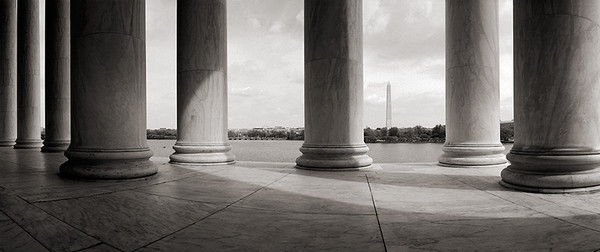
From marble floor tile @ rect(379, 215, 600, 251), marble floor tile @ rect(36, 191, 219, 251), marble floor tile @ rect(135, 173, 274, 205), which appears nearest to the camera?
marble floor tile @ rect(379, 215, 600, 251)

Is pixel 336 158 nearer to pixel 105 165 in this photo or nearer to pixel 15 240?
pixel 105 165

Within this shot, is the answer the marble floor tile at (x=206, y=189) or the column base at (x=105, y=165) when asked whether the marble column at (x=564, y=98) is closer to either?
the marble floor tile at (x=206, y=189)

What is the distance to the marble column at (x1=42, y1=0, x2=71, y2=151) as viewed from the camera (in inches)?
6491

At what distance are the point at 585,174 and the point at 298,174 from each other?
57061mm

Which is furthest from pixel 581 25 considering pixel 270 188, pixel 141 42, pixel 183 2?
pixel 183 2

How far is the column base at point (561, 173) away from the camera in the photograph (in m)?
61.3

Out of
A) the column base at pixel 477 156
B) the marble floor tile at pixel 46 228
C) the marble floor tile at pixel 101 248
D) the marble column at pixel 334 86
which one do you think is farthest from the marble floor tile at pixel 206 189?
the column base at pixel 477 156

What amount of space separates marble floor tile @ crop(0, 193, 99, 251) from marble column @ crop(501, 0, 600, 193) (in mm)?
68077

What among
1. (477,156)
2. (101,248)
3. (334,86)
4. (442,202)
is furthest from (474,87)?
(101,248)

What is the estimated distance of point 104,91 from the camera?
2965 inches

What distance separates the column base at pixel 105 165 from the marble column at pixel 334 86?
146 feet

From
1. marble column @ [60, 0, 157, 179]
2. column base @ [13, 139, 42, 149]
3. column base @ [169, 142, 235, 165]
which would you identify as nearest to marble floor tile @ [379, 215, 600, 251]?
marble column @ [60, 0, 157, 179]

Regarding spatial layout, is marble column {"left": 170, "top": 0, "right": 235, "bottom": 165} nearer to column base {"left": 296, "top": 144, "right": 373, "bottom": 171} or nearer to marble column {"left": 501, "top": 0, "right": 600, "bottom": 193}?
column base {"left": 296, "top": 144, "right": 373, "bottom": 171}

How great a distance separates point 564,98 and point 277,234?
57.4m
